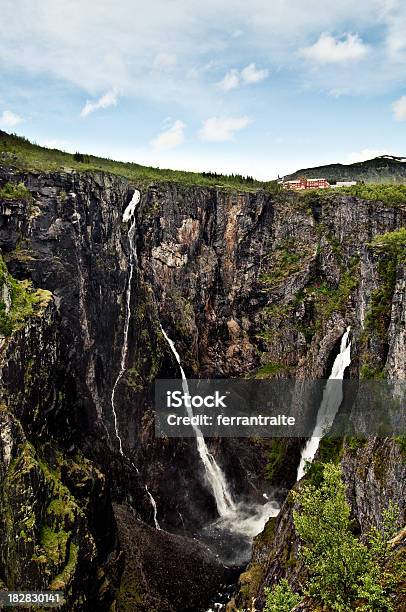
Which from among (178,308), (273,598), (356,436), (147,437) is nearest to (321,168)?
(178,308)

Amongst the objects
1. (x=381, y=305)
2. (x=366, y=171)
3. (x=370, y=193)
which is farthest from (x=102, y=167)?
(x=366, y=171)

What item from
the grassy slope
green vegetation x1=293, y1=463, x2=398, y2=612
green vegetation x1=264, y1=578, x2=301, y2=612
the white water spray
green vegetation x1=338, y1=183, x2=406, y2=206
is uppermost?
the grassy slope

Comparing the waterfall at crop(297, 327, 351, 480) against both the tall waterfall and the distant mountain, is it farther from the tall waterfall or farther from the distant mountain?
the distant mountain

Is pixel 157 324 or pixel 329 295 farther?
pixel 157 324

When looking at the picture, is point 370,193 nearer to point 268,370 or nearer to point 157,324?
point 268,370

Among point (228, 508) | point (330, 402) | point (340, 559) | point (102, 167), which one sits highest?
point (102, 167)

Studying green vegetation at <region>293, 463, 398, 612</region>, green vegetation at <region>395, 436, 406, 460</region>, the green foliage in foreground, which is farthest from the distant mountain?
green vegetation at <region>293, 463, 398, 612</region>

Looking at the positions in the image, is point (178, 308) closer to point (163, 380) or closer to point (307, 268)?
point (163, 380)
